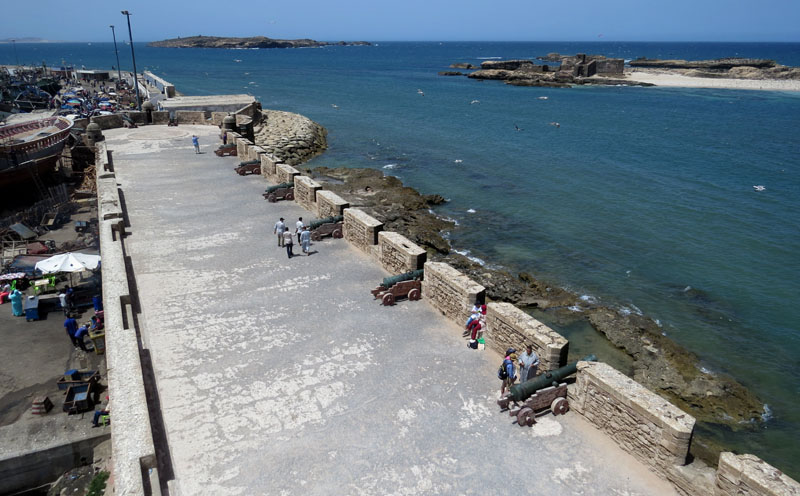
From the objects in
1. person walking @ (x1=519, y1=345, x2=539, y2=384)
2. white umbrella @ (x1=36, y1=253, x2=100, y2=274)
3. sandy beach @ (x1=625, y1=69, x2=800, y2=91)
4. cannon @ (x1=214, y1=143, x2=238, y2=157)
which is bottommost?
white umbrella @ (x1=36, y1=253, x2=100, y2=274)

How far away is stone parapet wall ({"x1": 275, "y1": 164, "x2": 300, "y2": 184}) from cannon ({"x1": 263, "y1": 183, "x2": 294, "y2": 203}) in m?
0.40

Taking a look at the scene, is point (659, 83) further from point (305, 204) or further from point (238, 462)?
point (238, 462)

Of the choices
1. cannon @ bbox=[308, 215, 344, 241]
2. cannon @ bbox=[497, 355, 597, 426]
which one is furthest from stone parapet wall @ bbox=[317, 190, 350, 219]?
cannon @ bbox=[497, 355, 597, 426]

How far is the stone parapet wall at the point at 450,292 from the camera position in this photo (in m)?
10.8

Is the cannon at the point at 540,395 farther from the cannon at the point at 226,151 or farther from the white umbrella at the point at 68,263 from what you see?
the cannon at the point at 226,151

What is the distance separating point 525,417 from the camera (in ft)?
27.4

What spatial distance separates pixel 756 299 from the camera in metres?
19.1

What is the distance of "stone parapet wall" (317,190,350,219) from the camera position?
54.0 feet

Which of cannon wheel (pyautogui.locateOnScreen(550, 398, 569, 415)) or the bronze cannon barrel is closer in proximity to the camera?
the bronze cannon barrel

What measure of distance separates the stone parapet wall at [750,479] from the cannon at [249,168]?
19966 mm

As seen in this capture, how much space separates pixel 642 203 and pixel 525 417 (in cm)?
2406

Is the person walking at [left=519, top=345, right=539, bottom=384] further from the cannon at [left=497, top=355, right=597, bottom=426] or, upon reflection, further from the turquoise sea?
the turquoise sea

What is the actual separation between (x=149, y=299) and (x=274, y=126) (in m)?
34.5

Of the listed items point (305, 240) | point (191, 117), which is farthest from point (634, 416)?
point (191, 117)
